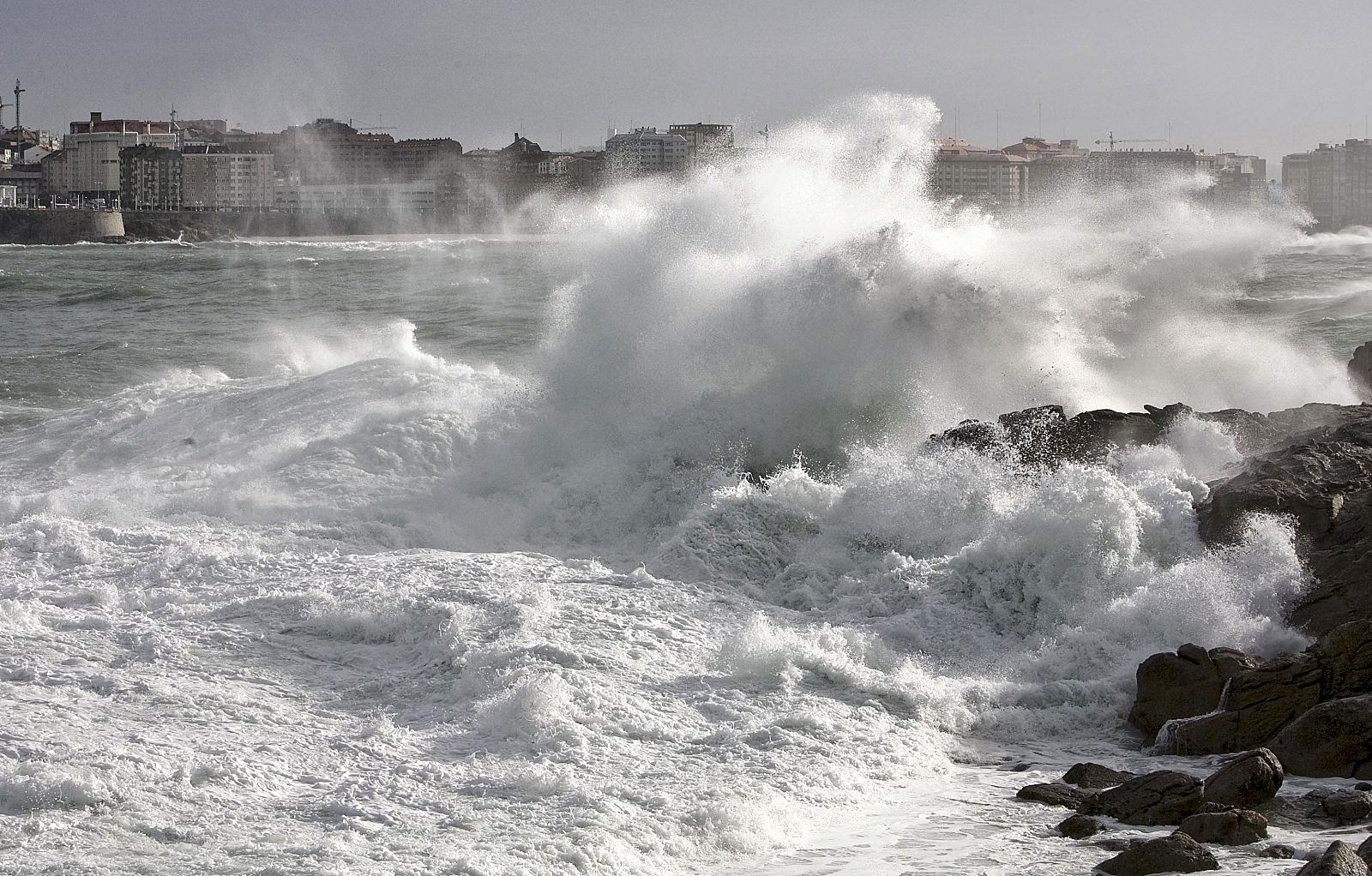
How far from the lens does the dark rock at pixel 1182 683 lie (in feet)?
25.4

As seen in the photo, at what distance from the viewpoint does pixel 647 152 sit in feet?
379

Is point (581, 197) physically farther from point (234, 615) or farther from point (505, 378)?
point (234, 615)

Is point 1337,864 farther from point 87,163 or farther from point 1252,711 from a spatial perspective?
point 87,163

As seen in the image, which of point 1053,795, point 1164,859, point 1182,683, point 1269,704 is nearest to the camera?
point 1164,859

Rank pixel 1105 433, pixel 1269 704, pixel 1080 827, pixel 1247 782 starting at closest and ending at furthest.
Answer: pixel 1080 827 → pixel 1247 782 → pixel 1269 704 → pixel 1105 433

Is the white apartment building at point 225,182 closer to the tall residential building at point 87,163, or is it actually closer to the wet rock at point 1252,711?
the tall residential building at point 87,163

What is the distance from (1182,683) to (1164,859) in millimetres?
2243

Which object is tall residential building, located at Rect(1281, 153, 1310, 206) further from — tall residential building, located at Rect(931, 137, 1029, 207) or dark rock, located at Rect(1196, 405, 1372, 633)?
dark rock, located at Rect(1196, 405, 1372, 633)

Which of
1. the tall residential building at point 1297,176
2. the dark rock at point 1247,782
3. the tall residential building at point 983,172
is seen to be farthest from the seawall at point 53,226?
the tall residential building at point 1297,176

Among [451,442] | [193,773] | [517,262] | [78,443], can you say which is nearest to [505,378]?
[451,442]

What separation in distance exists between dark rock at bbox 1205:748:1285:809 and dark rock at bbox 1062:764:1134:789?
1.50 ft

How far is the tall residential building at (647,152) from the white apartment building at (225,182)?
99.6 feet

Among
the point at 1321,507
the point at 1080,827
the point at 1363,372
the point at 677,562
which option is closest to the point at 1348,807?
the point at 1080,827

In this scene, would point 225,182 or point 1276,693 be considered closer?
point 1276,693
